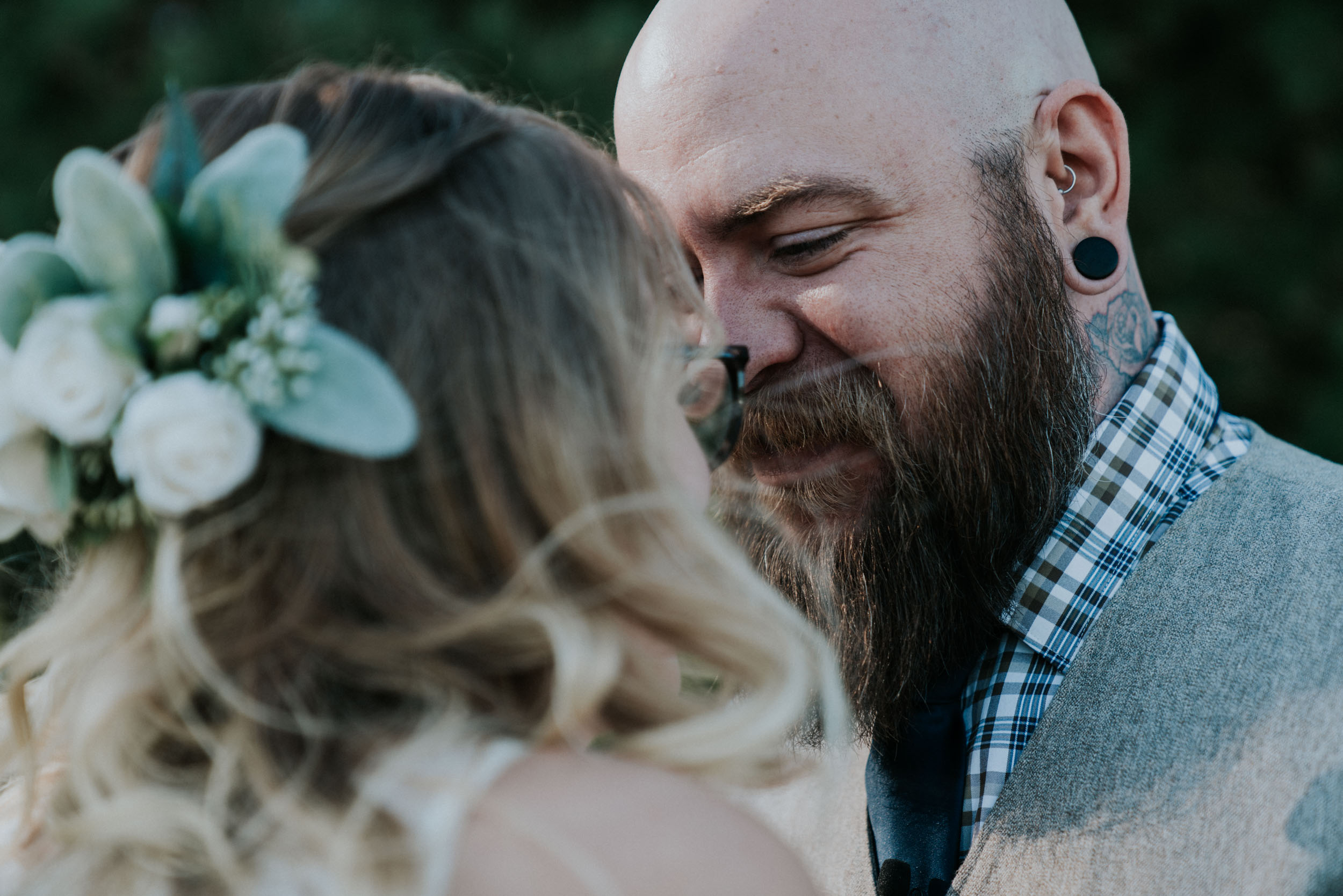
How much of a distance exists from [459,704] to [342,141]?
63 centimetres

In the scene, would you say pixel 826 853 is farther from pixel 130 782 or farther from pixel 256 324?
pixel 256 324

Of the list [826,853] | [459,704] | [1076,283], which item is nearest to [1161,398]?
[1076,283]

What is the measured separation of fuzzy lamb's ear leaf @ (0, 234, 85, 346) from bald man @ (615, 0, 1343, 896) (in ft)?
3.89

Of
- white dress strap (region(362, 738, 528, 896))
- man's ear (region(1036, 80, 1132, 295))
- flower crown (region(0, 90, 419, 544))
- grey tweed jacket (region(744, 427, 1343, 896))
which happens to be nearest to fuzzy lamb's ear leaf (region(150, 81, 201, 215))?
flower crown (region(0, 90, 419, 544))

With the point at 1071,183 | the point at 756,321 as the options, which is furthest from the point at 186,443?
the point at 1071,183

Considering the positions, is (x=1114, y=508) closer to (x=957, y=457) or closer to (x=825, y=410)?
(x=957, y=457)

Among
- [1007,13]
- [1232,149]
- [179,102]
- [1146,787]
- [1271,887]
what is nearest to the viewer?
[179,102]

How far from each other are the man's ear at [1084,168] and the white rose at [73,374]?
5.47 feet

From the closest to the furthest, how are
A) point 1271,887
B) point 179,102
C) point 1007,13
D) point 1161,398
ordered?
point 179,102
point 1271,887
point 1161,398
point 1007,13

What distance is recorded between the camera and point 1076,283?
7.10 feet

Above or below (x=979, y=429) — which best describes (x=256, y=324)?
above

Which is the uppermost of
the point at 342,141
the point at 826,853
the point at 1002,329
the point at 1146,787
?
the point at 342,141

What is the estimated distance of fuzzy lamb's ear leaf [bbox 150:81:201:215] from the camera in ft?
3.94

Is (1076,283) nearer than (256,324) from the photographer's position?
No
